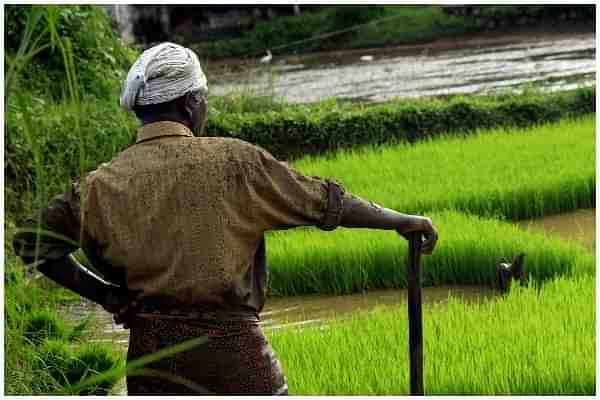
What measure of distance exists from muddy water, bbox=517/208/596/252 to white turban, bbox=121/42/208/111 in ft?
13.7

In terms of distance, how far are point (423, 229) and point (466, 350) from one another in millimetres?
1371

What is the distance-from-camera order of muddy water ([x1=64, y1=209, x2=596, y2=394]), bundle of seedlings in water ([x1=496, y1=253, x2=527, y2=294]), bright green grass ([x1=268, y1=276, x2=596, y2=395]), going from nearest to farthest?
bright green grass ([x1=268, y1=276, x2=596, y2=395]) < bundle of seedlings in water ([x1=496, y1=253, x2=527, y2=294]) < muddy water ([x1=64, y1=209, x2=596, y2=394])

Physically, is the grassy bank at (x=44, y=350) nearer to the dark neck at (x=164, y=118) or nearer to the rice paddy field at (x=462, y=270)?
the dark neck at (x=164, y=118)

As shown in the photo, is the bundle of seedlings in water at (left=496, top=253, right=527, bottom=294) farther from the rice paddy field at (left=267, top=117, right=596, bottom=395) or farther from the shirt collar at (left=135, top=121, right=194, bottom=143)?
the shirt collar at (left=135, top=121, right=194, bottom=143)

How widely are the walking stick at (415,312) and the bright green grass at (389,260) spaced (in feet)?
9.48

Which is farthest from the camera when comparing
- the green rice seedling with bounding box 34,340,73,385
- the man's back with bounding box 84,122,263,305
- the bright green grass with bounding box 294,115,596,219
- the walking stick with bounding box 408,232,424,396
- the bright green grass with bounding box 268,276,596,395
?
the bright green grass with bounding box 294,115,596,219

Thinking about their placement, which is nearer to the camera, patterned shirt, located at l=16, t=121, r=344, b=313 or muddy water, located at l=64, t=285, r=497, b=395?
patterned shirt, located at l=16, t=121, r=344, b=313

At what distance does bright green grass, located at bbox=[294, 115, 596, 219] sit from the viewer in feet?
24.2

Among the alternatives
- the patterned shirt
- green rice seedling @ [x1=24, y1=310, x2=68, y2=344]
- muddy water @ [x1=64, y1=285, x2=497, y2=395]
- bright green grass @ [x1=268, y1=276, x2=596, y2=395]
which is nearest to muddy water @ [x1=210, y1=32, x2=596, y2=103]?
muddy water @ [x1=64, y1=285, x2=497, y2=395]

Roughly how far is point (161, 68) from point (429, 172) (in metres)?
5.50

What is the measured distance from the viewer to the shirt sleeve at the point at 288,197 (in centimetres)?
265

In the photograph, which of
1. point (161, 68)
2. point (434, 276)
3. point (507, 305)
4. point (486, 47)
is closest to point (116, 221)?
point (161, 68)

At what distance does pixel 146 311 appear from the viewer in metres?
2.71

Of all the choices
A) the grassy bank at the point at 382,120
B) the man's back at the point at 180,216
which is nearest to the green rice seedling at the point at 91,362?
the man's back at the point at 180,216
